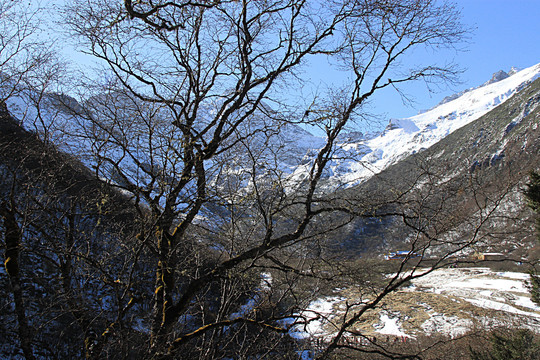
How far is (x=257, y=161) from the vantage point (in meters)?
3.51

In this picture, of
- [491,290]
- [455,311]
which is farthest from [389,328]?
[491,290]

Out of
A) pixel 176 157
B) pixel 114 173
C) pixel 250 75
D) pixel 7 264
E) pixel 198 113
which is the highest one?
pixel 250 75

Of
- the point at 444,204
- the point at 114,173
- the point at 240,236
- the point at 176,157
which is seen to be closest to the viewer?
the point at 176,157

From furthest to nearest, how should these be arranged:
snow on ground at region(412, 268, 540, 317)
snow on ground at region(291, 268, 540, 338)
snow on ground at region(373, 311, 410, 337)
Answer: snow on ground at region(412, 268, 540, 317)
snow on ground at region(373, 311, 410, 337)
snow on ground at region(291, 268, 540, 338)

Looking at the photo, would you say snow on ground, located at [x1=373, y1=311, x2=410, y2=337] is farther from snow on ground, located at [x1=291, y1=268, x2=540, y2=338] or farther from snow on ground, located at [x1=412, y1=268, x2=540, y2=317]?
snow on ground, located at [x1=412, y1=268, x2=540, y2=317]

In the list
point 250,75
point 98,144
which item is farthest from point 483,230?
point 98,144

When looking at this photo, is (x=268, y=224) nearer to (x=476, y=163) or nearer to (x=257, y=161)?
(x=257, y=161)

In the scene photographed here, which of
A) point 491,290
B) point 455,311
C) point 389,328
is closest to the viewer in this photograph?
point 389,328

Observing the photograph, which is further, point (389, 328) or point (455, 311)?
point (455, 311)

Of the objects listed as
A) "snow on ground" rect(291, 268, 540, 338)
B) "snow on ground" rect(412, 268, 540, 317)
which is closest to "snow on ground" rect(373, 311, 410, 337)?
"snow on ground" rect(291, 268, 540, 338)

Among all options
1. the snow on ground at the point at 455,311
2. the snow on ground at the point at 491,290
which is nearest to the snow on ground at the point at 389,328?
the snow on ground at the point at 455,311

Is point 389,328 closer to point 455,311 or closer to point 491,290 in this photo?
point 455,311

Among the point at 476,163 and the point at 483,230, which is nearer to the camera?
the point at 483,230

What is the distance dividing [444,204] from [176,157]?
2.92 metres
